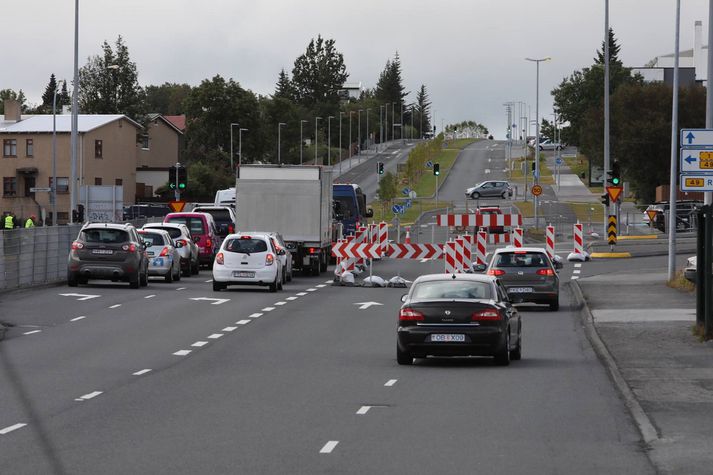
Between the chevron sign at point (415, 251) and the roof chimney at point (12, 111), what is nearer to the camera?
the chevron sign at point (415, 251)

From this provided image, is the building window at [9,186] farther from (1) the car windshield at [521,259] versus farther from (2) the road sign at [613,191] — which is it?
(1) the car windshield at [521,259]

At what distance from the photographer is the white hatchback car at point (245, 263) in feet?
121

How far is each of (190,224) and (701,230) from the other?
27559 mm

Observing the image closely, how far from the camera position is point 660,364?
20.3 m

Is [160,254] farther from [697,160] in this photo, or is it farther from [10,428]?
[10,428]

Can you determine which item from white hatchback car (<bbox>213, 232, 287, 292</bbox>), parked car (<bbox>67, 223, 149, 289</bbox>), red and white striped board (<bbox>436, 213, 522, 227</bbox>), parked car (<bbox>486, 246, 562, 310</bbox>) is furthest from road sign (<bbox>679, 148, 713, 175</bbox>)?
red and white striped board (<bbox>436, 213, 522, 227</bbox>)

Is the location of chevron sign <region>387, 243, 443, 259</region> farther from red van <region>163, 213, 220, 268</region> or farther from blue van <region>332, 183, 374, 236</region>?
blue van <region>332, 183, 374, 236</region>

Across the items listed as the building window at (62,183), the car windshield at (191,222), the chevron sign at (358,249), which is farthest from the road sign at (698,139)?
the building window at (62,183)

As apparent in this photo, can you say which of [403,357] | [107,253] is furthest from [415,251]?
[403,357]

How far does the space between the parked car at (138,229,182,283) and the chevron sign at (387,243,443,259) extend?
6163mm

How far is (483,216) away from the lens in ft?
142

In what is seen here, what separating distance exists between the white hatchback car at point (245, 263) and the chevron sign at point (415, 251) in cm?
505

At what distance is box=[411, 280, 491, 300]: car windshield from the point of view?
67.6ft

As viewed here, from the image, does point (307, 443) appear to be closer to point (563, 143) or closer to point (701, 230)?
point (701, 230)
